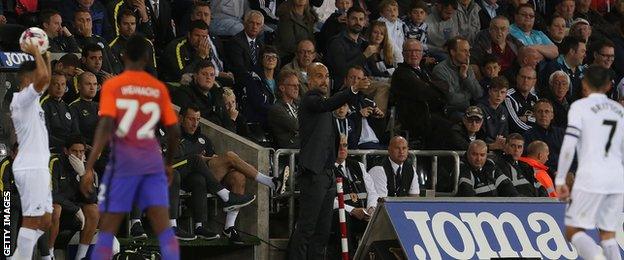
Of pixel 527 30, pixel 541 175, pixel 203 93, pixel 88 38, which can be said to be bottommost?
pixel 541 175

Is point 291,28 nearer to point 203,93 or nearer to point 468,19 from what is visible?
point 203,93

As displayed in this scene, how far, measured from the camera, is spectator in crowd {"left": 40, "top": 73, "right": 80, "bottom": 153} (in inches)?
665

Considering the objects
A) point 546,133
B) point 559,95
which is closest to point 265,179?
point 546,133

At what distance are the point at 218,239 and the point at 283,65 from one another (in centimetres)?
380

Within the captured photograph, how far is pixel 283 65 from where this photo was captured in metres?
20.7

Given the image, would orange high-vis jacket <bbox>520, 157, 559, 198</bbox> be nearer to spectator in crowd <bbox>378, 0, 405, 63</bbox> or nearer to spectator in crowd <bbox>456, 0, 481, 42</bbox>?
spectator in crowd <bbox>378, 0, 405, 63</bbox>

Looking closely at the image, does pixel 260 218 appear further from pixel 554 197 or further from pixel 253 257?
pixel 554 197

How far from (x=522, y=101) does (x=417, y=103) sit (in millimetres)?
2004

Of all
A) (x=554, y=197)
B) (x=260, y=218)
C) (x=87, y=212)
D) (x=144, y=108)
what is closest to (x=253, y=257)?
(x=260, y=218)

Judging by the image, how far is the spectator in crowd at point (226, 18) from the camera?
20.9 metres

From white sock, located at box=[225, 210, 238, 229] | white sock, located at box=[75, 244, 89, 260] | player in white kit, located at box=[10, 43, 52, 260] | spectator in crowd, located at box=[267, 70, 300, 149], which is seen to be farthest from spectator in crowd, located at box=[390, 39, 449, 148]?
player in white kit, located at box=[10, 43, 52, 260]

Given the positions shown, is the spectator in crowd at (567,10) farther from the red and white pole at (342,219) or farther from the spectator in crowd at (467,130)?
the red and white pole at (342,219)

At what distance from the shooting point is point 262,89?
1942cm

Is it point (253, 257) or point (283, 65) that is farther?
point (283, 65)
